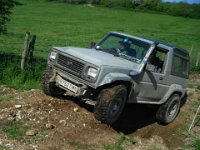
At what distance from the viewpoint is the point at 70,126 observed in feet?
28.7

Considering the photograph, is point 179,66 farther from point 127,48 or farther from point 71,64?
point 71,64

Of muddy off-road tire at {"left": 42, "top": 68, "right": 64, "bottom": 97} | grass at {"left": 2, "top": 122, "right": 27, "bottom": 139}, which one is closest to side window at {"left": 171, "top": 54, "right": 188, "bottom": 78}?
muddy off-road tire at {"left": 42, "top": 68, "right": 64, "bottom": 97}

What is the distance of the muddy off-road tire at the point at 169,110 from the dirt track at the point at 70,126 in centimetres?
19

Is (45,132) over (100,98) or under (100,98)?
under

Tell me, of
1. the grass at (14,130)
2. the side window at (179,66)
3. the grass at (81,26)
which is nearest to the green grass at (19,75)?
the grass at (14,130)

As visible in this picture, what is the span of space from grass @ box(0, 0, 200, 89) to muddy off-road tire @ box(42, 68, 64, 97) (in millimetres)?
14213

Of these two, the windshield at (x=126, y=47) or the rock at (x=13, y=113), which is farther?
the windshield at (x=126, y=47)

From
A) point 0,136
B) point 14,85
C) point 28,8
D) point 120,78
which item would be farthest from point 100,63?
point 28,8

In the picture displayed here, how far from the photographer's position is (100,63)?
849cm

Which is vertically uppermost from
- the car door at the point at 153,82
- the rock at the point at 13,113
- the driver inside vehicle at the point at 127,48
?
the driver inside vehicle at the point at 127,48

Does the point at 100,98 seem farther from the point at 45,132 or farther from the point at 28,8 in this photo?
the point at 28,8

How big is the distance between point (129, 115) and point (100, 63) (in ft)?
9.49

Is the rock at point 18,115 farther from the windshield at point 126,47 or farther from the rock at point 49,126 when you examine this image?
the windshield at point 126,47

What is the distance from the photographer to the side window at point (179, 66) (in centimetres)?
1062
